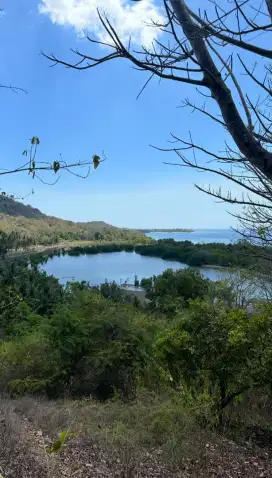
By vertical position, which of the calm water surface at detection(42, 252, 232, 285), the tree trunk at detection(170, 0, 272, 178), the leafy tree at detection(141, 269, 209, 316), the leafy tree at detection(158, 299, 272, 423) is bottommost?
the calm water surface at detection(42, 252, 232, 285)

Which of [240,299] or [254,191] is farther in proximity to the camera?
[240,299]

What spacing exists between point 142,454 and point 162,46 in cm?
334

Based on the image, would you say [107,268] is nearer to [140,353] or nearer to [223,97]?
[140,353]

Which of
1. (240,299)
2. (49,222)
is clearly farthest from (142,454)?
(49,222)

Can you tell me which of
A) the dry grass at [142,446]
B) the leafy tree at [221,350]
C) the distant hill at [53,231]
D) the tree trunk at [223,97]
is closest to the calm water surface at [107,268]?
the distant hill at [53,231]

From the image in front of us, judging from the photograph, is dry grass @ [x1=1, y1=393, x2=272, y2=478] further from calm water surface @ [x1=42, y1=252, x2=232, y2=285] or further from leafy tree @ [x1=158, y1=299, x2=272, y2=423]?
calm water surface @ [x1=42, y1=252, x2=232, y2=285]

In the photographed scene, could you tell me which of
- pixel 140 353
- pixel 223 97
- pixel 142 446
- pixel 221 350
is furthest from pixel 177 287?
pixel 223 97

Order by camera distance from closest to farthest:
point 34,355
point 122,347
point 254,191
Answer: point 254,191, point 122,347, point 34,355

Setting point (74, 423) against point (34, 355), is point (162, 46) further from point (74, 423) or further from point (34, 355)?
point (34, 355)

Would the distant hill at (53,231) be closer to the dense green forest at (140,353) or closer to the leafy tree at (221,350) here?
the dense green forest at (140,353)

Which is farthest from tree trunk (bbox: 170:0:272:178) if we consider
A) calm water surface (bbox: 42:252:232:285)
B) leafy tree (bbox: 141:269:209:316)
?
calm water surface (bbox: 42:252:232:285)

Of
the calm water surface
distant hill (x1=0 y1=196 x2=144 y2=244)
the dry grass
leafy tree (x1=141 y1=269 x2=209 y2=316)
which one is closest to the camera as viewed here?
the dry grass

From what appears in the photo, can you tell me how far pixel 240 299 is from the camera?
16812 mm

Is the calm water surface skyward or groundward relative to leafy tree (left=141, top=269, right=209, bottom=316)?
groundward
